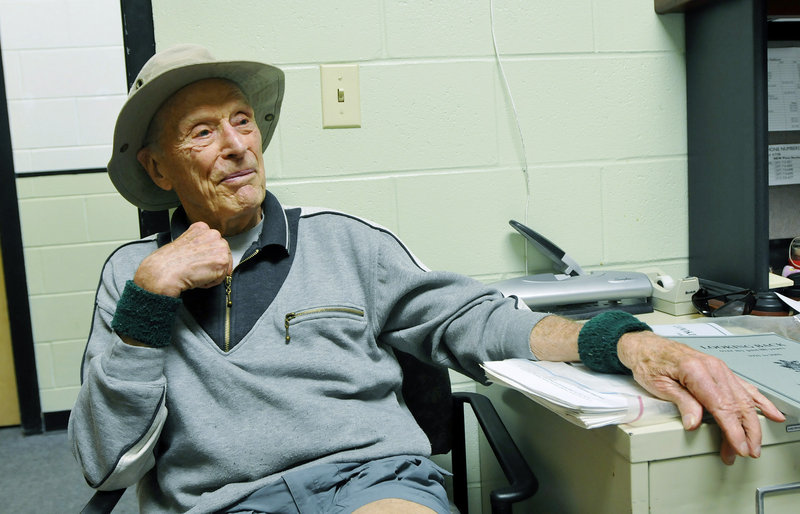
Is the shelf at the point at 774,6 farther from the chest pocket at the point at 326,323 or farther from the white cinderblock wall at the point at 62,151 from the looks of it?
the white cinderblock wall at the point at 62,151

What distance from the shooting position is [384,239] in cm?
124

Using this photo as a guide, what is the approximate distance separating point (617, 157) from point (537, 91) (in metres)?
0.27

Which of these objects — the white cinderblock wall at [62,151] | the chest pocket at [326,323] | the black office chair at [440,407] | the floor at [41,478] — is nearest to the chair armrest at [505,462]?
the black office chair at [440,407]

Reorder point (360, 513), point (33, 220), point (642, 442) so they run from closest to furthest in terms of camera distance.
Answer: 1. point (642, 442)
2. point (360, 513)
3. point (33, 220)

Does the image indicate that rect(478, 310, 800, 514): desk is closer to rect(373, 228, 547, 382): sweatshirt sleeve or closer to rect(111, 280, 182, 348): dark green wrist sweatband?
rect(373, 228, 547, 382): sweatshirt sleeve

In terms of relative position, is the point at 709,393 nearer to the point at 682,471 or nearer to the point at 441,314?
the point at 682,471

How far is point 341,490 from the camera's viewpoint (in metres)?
1.01

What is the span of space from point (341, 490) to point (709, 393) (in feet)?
1.90

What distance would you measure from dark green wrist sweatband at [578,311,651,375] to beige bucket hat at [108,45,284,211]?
79cm

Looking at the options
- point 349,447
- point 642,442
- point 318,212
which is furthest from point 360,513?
point 318,212

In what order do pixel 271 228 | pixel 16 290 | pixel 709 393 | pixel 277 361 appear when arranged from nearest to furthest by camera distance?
pixel 709 393 → pixel 277 361 → pixel 271 228 → pixel 16 290

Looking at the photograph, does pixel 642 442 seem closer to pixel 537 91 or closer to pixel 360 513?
pixel 360 513

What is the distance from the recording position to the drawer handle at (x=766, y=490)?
84 cm

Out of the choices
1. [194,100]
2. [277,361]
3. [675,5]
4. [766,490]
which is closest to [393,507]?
[277,361]
